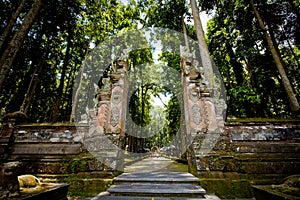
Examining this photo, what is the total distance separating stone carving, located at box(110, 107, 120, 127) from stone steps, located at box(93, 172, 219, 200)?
5.30 ft

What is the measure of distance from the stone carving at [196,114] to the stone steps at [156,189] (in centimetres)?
187

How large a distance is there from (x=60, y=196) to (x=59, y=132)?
2.90 metres

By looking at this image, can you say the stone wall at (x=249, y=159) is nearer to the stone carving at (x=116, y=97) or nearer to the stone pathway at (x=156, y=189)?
the stone pathway at (x=156, y=189)

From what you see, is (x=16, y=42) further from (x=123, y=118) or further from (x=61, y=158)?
(x=123, y=118)

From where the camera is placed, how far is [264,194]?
8.74 ft

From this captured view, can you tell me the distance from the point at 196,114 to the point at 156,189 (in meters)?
2.73

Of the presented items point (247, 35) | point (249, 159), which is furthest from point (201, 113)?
point (247, 35)

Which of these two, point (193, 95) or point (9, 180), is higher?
point (193, 95)

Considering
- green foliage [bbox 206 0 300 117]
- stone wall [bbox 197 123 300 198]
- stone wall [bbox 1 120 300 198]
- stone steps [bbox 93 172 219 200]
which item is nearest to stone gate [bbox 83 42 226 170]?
stone wall [bbox 1 120 300 198]

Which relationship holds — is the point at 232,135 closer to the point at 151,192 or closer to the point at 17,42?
the point at 151,192

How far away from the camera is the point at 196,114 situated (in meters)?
5.41

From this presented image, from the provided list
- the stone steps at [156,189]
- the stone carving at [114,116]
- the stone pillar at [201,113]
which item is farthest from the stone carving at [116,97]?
the stone pillar at [201,113]

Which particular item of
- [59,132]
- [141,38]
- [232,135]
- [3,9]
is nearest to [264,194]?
[232,135]

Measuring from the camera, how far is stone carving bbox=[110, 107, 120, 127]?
5.11 metres
